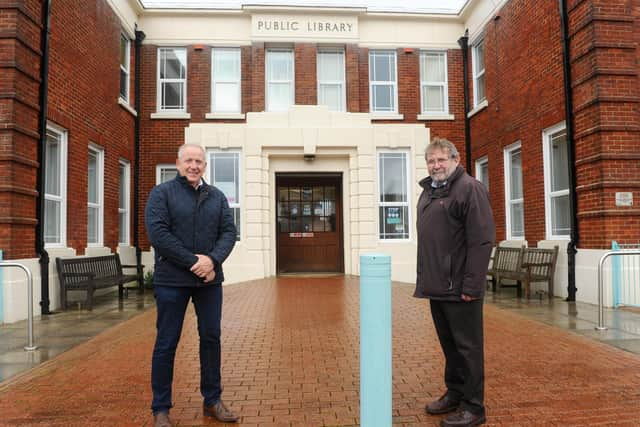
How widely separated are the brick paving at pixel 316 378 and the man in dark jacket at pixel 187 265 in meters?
0.33

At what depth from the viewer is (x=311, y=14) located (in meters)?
13.2

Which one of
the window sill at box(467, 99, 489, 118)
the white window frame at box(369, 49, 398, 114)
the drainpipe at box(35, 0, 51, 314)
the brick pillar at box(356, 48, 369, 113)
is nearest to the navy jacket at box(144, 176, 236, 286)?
the drainpipe at box(35, 0, 51, 314)


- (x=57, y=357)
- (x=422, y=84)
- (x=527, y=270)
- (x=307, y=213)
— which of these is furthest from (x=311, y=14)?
(x=57, y=357)

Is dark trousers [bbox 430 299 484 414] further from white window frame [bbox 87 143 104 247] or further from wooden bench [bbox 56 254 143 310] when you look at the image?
white window frame [bbox 87 143 104 247]

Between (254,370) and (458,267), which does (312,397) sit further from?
(458,267)

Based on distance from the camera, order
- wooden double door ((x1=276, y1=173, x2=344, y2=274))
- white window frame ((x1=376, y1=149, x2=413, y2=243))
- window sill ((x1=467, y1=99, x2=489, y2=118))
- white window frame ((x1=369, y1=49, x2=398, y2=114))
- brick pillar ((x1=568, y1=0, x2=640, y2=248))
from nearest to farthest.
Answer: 1. brick pillar ((x1=568, y1=0, x2=640, y2=248))
2. white window frame ((x1=376, y1=149, x2=413, y2=243))
3. window sill ((x1=467, y1=99, x2=489, y2=118))
4. wooden double door ((x1=276, y1=173, x2=344, y2=274))
5. white window frame ((x1=369, y1=49, x2=398, y2=114))

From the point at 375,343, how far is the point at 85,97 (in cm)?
923

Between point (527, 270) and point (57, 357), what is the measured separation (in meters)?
7.72

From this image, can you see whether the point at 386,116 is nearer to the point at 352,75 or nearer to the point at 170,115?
the point at 352,75

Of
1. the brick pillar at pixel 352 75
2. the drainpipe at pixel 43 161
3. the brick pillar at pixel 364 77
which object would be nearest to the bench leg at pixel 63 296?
the drainpipe at pixel 43 161

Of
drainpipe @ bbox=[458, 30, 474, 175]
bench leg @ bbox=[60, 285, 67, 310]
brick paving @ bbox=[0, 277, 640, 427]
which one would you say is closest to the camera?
brick paving @ bbox=[0, 277, 640, 427]

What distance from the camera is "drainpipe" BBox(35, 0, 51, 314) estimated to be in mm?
7762

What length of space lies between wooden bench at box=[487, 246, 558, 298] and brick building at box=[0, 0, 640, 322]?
1.01 ft

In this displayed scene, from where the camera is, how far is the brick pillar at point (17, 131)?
7.09m
